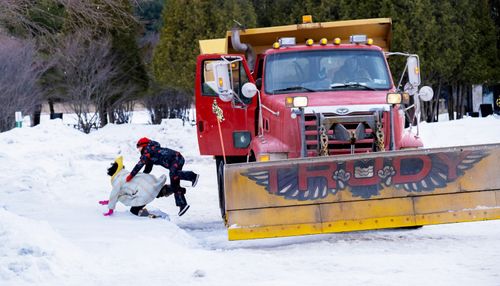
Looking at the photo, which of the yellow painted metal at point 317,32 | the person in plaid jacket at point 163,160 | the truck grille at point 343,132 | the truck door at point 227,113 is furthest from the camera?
the yellow painted metal at point 317,32

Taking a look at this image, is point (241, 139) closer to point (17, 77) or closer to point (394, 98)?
point (394, 98)

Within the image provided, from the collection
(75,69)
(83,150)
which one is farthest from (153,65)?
(83,150)

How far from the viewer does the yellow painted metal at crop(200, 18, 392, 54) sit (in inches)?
532

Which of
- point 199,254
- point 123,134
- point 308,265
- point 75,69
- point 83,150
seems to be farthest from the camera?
point 75,69

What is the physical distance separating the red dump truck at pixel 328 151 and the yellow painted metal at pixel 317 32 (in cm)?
3

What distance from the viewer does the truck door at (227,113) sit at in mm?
12828

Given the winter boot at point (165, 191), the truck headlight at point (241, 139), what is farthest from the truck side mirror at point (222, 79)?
the winter boot at point (165, 191)

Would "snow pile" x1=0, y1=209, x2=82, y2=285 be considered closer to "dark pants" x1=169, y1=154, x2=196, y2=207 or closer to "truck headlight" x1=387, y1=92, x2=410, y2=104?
"dark pants" x1=169, y1=154, x2=196, y2=207

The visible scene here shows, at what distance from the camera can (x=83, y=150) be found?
28812mm

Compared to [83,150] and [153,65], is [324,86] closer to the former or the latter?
[83,150]

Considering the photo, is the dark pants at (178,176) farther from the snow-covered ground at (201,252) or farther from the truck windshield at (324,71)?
the truck windshield at (324,71)

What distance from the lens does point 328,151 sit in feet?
36.1

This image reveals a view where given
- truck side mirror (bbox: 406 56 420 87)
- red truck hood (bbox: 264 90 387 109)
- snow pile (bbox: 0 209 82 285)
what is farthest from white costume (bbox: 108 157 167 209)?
truck side mirror (bbox: 406 56 420 87)

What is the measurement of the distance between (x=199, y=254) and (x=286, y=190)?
1.14m
